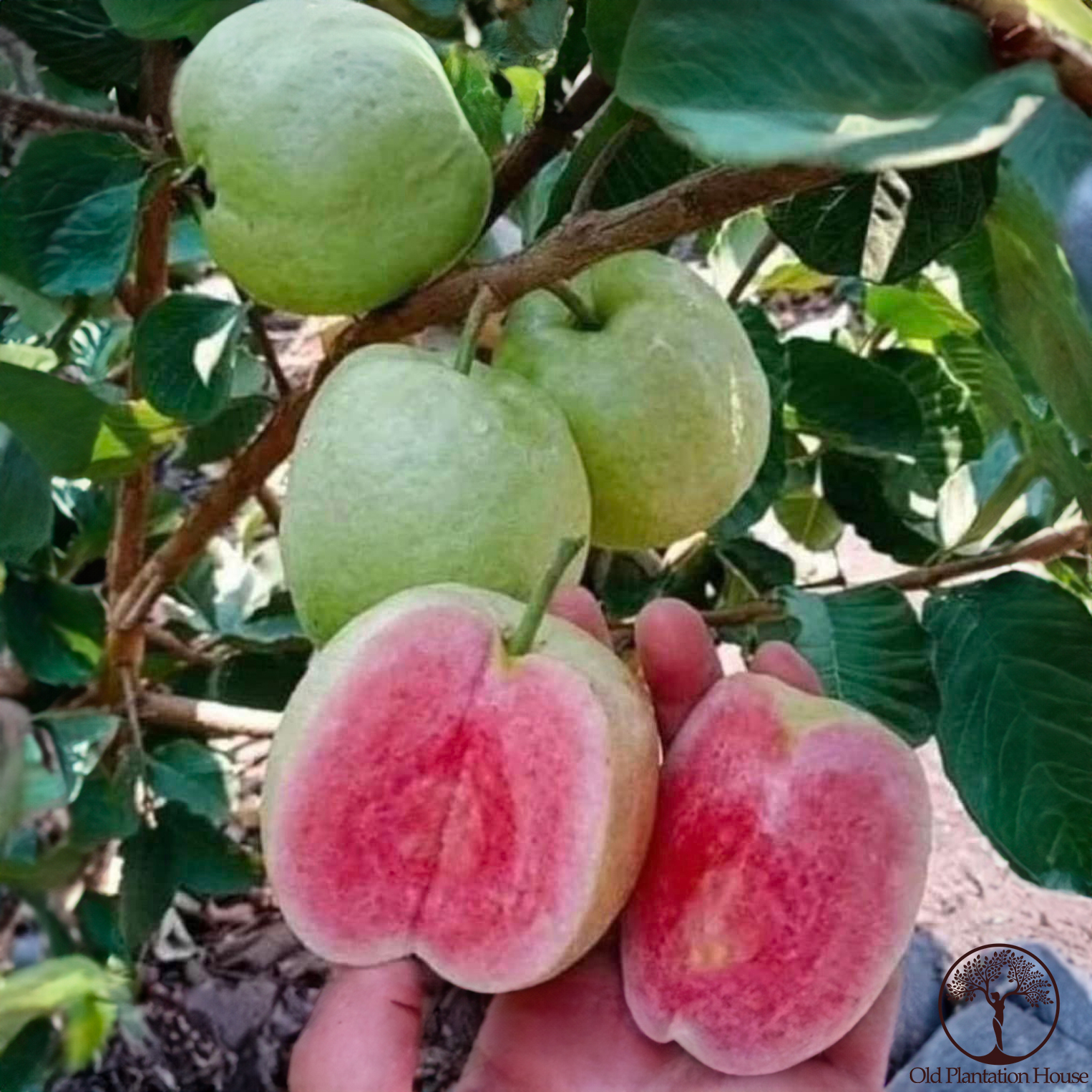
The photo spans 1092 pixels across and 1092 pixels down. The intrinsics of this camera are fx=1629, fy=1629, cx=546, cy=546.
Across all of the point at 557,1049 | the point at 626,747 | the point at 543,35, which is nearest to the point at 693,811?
the point at 626,747

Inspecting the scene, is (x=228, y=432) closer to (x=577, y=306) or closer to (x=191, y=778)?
(x=191, y=778)

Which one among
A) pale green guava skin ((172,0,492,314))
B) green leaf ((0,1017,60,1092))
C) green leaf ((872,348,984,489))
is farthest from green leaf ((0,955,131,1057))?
green leaf ((872,348,984,489))

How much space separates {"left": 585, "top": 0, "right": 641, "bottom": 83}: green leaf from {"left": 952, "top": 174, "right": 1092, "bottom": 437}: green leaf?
0.18 meters

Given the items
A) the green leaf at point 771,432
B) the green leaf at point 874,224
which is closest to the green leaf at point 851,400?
the green leaf at point 771,432

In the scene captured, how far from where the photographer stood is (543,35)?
3.11ft

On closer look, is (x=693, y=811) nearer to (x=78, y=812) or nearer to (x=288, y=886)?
(x=288, y=886)

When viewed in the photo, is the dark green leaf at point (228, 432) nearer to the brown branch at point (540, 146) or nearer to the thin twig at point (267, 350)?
the thin twig at point (267, 350)

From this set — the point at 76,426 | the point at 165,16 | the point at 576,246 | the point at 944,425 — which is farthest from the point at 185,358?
the point at 944,425

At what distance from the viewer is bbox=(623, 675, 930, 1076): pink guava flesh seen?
2.12 ft

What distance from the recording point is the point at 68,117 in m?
0.97

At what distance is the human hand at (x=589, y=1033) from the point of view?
2.48 feet

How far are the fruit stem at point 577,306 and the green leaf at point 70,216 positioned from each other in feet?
0.85

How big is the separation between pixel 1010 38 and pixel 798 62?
0.06m

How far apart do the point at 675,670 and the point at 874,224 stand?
0.77ft
